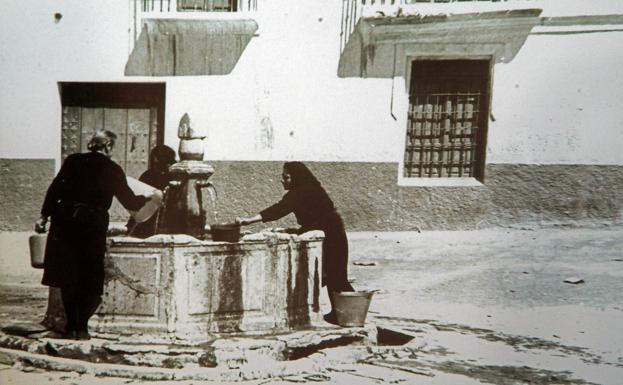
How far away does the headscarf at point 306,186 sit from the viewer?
3801 millimetres

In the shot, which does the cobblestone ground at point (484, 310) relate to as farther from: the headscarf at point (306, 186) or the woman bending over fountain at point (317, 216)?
the headscarf at point (306, 186)

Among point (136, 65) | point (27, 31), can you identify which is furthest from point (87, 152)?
point (27, 31)

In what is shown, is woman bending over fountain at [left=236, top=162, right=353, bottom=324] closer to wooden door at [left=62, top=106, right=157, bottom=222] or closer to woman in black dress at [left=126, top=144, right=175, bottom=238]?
woman in black dress at [left=126, top=144, right=175, bottom=238]

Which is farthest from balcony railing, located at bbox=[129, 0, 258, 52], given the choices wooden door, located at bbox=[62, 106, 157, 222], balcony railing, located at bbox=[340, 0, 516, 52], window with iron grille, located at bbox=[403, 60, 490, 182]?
window with iron grille, located at bbox=[403, 60, 490, 182]

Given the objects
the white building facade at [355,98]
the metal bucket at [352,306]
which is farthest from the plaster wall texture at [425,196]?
the metal bucket at [352,306]

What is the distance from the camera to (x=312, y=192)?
12.5 ft

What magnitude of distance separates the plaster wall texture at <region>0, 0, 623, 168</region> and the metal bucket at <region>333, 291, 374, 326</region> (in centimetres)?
76

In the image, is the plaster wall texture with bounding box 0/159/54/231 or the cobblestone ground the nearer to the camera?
the cobblestone ground

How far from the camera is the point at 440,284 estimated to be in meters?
3.78

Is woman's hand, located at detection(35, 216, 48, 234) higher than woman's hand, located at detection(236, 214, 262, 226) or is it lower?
lower

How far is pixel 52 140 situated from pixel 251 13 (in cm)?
139

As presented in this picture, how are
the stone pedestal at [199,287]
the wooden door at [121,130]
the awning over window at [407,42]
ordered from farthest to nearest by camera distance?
1. the wooden door at [121,130]
2. the awning over window at [407,42]
3. the stone pedestal at [199,287]

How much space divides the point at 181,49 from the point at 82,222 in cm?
113

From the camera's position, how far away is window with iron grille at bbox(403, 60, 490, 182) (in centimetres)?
379
